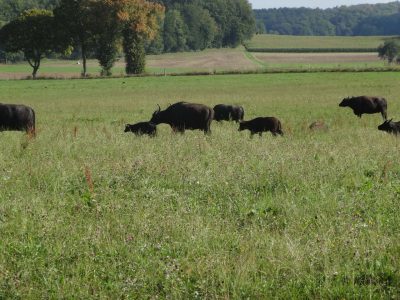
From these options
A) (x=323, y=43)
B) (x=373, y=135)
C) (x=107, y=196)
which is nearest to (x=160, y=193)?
(x=107, y=196)

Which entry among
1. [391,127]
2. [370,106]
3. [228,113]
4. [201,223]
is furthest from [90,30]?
[201,223]

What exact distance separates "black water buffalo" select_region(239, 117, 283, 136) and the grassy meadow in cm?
557

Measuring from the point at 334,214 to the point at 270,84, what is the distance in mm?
42044

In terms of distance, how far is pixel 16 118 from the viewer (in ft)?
56.1

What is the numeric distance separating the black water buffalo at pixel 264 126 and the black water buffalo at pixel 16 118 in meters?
7.22

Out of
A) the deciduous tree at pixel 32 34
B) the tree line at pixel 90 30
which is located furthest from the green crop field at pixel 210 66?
the deciduous tree at pixel 32 34

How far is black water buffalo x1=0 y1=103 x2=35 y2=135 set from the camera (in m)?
17.0

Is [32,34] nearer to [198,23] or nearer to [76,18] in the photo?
[76,18]

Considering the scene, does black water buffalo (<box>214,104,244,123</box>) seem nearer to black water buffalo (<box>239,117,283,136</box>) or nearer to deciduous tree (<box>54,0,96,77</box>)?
black water buffalo (<box>239,117,283,136</box>)

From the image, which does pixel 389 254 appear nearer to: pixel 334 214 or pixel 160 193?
pixel 334 214

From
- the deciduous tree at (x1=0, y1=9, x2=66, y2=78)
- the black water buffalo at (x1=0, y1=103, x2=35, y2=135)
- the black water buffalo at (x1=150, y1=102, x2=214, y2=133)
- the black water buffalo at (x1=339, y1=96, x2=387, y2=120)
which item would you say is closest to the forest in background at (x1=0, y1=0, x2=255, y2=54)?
the deciduous tree at (x1=0, y1=9, x2=66, y2=78)

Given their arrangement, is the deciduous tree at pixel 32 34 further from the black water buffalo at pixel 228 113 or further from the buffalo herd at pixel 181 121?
the buffalo herd at pixel 181 121

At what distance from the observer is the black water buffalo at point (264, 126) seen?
1666 centimetres

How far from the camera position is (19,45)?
236 feet
